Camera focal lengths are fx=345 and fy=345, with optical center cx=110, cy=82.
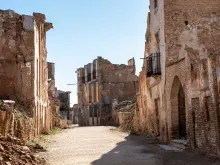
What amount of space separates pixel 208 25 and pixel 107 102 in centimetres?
3257

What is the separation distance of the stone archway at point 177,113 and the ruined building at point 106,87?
102 feet

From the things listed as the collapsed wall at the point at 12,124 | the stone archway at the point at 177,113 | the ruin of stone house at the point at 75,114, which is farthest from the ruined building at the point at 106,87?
the collapsed wall at the point at 12,124

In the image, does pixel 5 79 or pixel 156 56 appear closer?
pixel 156 56

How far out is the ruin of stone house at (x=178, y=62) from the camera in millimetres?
13422

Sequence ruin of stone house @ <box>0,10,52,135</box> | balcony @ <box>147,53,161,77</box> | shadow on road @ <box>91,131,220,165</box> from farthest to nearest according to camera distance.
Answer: ruin of stone house @ <box>0,10,52,135</box>
balcony @ <box>147,53,161,77</box>
shadow on road @ <box>91,131,220,165</box>

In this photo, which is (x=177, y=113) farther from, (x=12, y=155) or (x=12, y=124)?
(x=12, y=155)

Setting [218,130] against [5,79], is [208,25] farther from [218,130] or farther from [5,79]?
[5,79]

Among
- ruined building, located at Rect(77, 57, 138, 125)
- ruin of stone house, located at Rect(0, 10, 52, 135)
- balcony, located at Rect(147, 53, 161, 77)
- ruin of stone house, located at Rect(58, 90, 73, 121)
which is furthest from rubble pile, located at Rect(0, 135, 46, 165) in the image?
ruin of stone house, located at Rect(58, 90, 73, 121)

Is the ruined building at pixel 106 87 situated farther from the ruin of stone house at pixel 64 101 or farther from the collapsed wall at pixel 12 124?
the collapsed wall at pixel 12 124

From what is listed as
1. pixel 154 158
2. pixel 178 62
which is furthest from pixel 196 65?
pixel 154 158

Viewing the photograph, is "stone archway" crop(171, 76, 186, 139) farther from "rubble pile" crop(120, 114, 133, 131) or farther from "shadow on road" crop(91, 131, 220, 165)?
"rubble pile" crop(120, 114, 133, 131)

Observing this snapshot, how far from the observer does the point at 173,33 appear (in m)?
17.8

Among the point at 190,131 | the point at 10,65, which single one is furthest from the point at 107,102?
the point at 190,131

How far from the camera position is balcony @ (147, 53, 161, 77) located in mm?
18641
